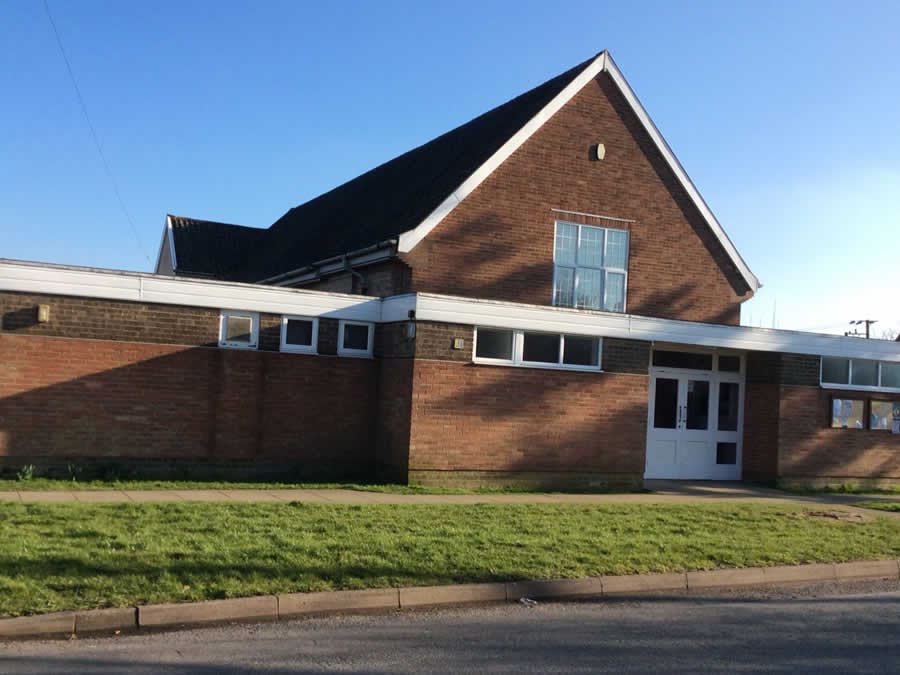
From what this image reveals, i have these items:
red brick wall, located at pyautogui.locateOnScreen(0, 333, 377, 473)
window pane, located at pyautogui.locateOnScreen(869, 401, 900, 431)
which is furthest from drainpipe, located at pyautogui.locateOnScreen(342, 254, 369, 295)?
window pane, located at pyautogui.locateOnScreen(869, 401, 900, 431)

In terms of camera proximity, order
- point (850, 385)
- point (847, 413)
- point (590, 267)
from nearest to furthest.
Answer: point (590, 267) < point (847, 413) < point (850, 385)

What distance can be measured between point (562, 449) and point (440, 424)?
2445 mm

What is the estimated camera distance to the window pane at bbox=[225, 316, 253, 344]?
15430 mm

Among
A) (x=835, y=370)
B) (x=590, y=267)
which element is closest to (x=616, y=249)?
(x=590, y=267)

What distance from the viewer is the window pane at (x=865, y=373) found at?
767 inches

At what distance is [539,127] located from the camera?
18.6 metres

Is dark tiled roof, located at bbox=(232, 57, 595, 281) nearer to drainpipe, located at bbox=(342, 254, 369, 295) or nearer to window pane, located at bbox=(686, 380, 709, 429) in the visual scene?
drainpipe, located at bbox=(342, 254, 369, 295)

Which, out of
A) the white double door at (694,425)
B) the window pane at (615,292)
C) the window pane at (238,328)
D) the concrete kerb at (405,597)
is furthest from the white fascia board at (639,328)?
the concrete kerb at (405,597)

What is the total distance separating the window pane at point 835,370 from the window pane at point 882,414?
2.89 ft

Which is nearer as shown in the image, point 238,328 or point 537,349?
point 238,328

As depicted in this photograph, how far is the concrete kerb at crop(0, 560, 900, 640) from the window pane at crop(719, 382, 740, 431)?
856 cm

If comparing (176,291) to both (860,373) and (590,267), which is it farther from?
(860,373)

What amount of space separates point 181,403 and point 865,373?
45.0 ft

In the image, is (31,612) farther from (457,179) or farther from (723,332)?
(723,332)
